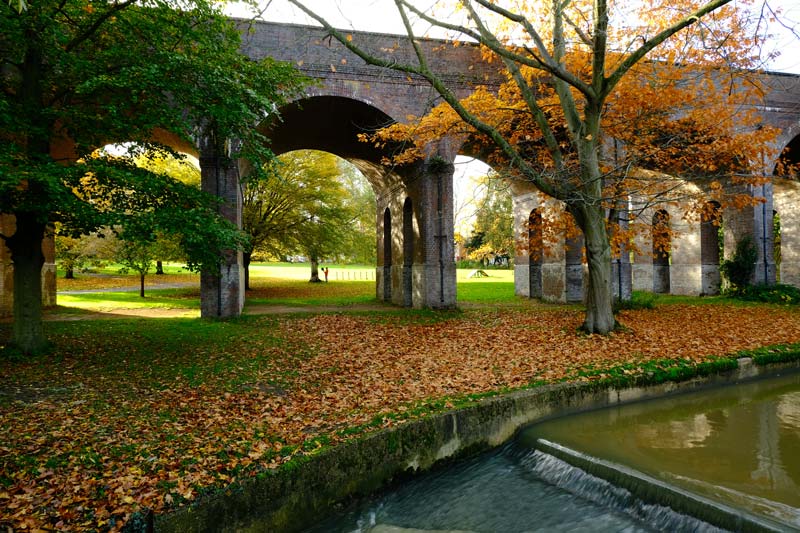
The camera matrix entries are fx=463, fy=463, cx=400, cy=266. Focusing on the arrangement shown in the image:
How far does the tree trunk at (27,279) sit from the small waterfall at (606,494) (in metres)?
8.72

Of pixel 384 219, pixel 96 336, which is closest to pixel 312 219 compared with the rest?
pixel 384 219

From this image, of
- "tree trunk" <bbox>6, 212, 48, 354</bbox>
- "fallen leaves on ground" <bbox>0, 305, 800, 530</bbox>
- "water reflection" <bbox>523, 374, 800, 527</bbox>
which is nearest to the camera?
"fallen leaves on ground" <bbox>0, 305, 800, 530</bbox>

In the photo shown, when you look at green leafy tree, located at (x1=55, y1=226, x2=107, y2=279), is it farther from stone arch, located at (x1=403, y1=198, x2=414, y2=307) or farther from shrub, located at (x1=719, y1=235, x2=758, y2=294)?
shrub, located at (x1=719, y1=235, x2=758, y2=294)

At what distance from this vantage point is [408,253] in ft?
59.0

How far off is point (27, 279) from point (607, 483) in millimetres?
9659

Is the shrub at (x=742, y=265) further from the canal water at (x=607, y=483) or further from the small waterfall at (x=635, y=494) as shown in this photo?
the small waterfall at (x=635, y=494)

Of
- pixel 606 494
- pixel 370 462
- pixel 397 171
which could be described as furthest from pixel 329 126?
pixel 606 494

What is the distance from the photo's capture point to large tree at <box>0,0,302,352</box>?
23.1 feet

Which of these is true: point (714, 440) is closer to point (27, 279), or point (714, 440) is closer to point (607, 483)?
point (607, 483)

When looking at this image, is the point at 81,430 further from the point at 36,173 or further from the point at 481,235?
the point at 481,235

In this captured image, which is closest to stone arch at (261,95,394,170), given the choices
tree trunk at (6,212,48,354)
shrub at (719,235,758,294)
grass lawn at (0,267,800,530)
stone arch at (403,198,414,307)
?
stone arch at (403,198,414,307)

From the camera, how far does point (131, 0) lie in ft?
24.4

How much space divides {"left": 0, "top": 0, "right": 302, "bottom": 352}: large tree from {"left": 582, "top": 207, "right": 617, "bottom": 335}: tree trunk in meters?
7.34

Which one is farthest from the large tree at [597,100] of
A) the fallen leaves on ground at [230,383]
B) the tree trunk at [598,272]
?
the fallen leaves on ground at [230,383]
